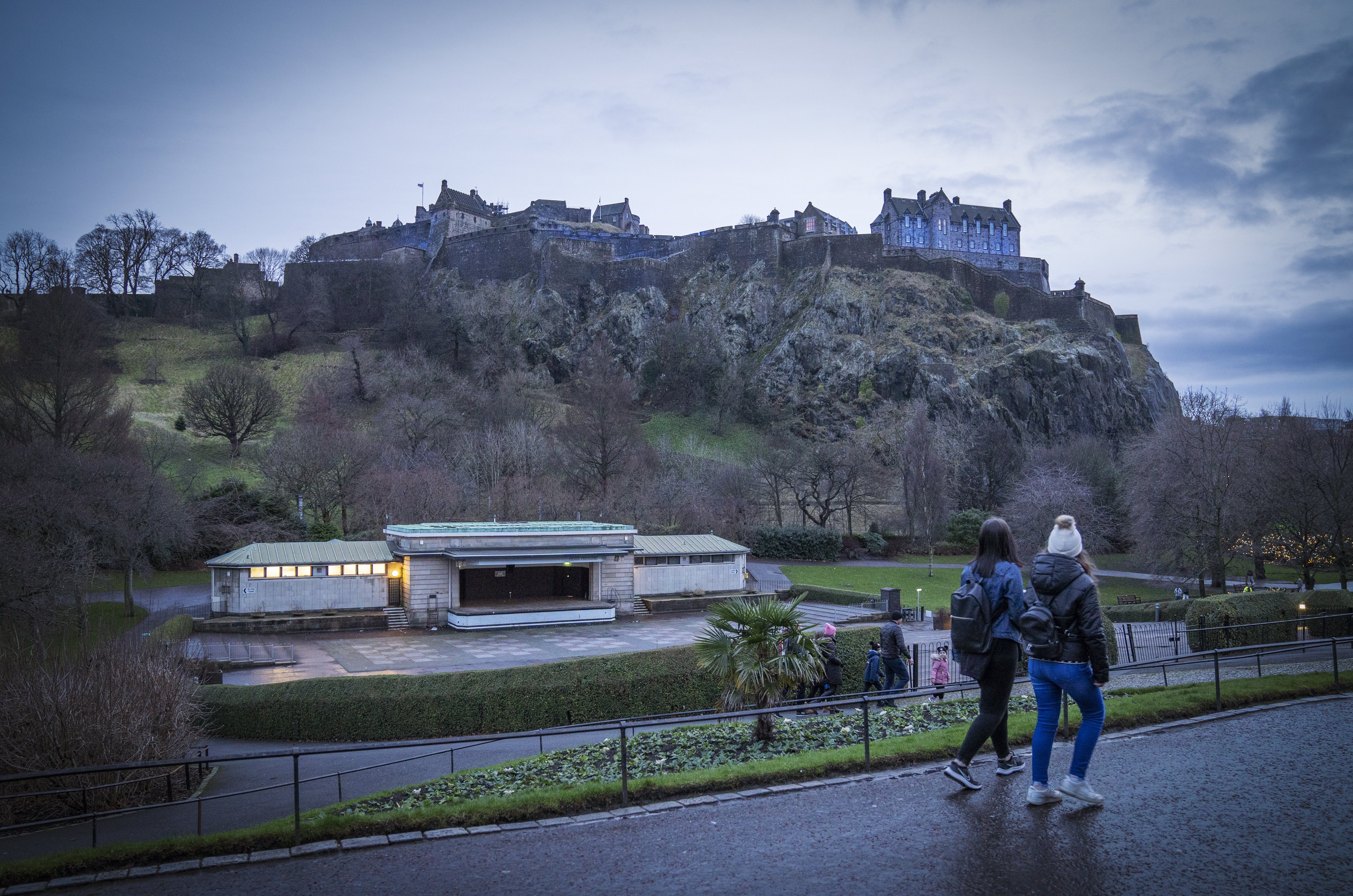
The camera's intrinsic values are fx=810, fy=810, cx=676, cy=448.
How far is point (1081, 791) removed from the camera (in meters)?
4.98

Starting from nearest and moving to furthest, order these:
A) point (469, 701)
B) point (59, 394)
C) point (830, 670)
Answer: point (830, 670)
point (469, 701)
point (59, 394)

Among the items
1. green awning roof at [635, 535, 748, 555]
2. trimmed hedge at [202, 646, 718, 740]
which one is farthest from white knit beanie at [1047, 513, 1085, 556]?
green awning roof at [635, 535, 748, 555]

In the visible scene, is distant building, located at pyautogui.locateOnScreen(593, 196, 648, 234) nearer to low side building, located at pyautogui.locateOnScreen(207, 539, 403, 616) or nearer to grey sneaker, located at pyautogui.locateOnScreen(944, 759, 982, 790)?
low side building, located at pyautogui.locateOnScreen(207, 539, 403, 616)

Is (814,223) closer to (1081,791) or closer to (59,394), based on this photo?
(59,394)

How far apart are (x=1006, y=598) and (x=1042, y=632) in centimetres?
40

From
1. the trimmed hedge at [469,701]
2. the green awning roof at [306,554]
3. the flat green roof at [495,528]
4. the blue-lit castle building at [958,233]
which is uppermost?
the blue-lit castle building at [958,233]

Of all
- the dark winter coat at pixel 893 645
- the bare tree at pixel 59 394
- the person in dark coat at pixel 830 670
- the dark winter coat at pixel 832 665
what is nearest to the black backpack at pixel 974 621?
the person in dark coat at pixel 830 670

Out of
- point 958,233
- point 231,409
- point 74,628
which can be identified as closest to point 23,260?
point 231,409

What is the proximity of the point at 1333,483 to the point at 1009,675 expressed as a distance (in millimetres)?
29143

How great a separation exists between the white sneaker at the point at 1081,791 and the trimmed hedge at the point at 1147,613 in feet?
69.6

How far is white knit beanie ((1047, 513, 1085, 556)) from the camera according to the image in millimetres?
4773

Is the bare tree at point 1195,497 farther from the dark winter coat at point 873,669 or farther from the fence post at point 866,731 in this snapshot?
the fence post at point 866,731

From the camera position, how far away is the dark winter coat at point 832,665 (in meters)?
10.3

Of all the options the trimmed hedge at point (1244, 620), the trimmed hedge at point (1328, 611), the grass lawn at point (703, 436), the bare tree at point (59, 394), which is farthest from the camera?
the grass lawn at point (703, 436)
